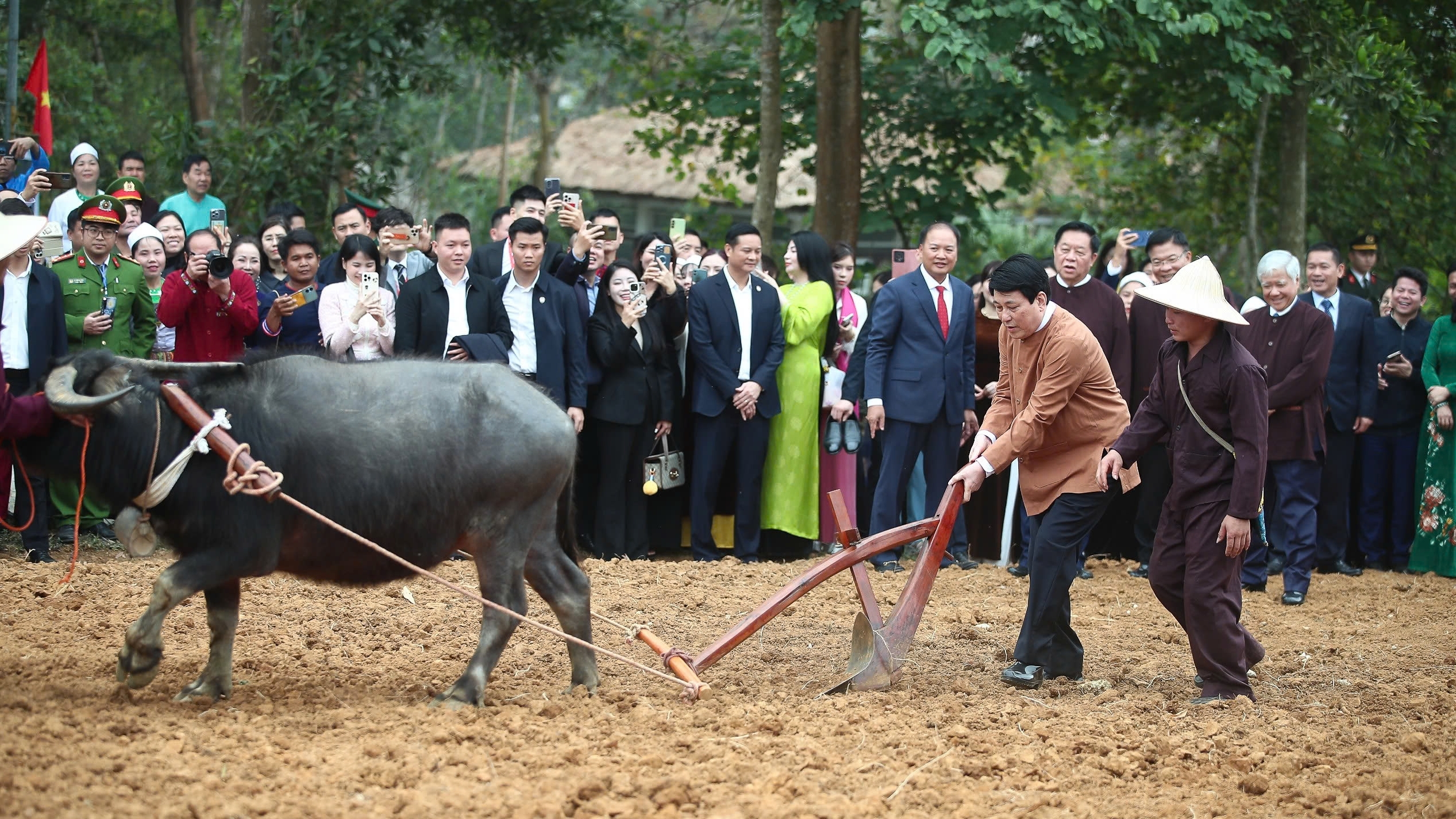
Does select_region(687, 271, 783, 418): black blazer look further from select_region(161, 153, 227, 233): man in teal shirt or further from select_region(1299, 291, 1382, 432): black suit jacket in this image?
select_region(1299, 291, 1382, 432): black suit jacket

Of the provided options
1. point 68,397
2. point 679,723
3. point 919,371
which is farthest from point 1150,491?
point 68,397

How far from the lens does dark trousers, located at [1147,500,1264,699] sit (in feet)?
19.0

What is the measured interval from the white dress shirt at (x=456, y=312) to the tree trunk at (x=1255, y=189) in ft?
29.4

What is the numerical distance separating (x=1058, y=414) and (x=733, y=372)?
3.30 metres

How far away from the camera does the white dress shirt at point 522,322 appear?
8.27 meters

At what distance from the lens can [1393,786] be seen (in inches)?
188

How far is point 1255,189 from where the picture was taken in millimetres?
14055

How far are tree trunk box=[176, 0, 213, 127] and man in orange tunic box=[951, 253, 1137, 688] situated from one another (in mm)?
11862

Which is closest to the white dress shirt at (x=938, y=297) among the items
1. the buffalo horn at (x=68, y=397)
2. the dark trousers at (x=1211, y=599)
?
the dark trousers at (x=1211, y=599)

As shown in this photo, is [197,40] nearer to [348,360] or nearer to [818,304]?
[818,304]

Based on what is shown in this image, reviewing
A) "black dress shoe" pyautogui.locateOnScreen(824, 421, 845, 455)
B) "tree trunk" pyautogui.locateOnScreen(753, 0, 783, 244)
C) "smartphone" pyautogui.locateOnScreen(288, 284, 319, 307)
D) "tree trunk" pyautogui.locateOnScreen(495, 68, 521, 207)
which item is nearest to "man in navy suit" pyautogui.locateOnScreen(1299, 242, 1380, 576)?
"black dress shoe" pyautogui.locateOnScreen(824, 421, 845, 455)

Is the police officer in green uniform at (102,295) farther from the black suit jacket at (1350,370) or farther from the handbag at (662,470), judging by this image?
the black suit jacket at (1350,370)

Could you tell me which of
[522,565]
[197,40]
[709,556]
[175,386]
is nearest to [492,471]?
[522,565]

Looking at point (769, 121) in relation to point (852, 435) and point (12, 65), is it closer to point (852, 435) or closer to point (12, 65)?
point (852, 435)
